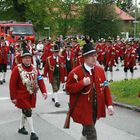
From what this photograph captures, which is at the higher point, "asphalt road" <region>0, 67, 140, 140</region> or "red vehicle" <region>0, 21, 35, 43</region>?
"red vehicle" <region>0, 21, 35, 43</region>

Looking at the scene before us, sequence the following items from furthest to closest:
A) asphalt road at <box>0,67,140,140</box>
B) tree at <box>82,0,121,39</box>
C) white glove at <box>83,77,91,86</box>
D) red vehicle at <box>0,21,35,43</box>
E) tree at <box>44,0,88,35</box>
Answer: tree at <box>44,0,88,35</box>, tree at <box>82,0,121,39</box>, red vehicle at <box>0,21,35,43</box>, asphalt road at <box>0,67,140,140</box>, white glove at <box>83,77,91,86</box>

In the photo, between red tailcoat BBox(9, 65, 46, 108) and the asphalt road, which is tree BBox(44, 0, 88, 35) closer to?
the asphalt road

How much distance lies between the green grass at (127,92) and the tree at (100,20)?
35.3m

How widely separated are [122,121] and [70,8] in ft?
158

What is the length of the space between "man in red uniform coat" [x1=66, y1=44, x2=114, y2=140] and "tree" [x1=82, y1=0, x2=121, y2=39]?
43.9m

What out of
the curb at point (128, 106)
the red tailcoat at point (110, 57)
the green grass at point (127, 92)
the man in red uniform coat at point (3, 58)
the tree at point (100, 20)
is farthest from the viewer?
the tree at point (100, 20)

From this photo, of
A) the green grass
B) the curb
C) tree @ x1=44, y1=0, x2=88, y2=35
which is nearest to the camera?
the curb

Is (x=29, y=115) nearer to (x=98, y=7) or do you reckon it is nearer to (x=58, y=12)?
(x=98, y=7)

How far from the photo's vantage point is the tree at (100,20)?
168 ft

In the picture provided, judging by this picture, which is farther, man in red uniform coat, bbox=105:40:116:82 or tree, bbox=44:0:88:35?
tree, bbox=44:0:88:35

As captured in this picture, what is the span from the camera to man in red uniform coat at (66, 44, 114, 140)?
721 centimetres

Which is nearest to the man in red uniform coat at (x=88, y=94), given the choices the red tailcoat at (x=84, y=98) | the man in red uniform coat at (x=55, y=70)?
the red tailcoat at (x=84, y=98)

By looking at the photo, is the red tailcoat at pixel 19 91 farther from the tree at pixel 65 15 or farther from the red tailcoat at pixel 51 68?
the tree at pixel 65 15

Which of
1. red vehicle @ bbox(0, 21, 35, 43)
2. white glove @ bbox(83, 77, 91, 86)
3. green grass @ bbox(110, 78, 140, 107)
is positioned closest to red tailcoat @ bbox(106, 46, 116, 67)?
green grass @ bbox(110, 78, 140, 107)
